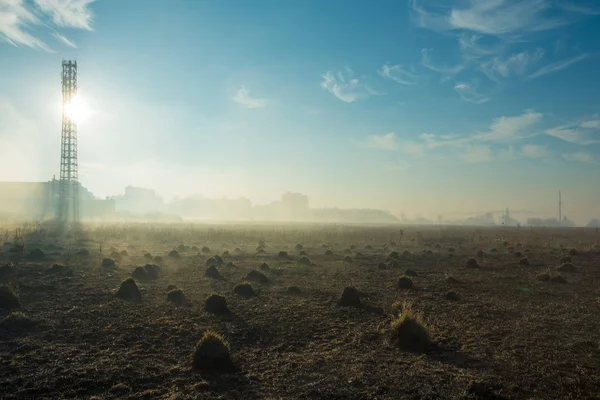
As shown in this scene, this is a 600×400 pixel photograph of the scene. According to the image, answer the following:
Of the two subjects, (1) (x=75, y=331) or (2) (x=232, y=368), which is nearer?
(2) (x=232, y=368)

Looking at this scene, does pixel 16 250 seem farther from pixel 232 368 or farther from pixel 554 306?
pixel 554 306

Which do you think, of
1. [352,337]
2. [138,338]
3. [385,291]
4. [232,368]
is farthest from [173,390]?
[385,291]

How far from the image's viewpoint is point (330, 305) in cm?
1479

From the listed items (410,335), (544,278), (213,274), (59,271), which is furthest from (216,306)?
(544,278)

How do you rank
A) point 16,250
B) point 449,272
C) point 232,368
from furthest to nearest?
1. point 16,250
2. point 449,272
3. point 232,368

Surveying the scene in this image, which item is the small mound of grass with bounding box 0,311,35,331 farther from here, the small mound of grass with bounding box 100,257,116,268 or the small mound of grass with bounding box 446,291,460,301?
the small mound of grass with bounding box 446,291,460,301

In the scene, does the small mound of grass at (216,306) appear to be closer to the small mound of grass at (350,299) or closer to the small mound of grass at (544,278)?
the small mound of grass at (350,299)

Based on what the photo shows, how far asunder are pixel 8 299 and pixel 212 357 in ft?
29.9

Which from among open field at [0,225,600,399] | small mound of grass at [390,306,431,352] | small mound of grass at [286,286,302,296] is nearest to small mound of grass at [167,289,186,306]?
open field at [0,225,600,399]

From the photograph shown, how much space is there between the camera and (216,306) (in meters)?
13.5

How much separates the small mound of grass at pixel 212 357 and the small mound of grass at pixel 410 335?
4.59 m

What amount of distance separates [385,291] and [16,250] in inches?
966

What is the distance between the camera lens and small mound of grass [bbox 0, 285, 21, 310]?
12898mm

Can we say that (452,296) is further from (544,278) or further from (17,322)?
(17,322)
